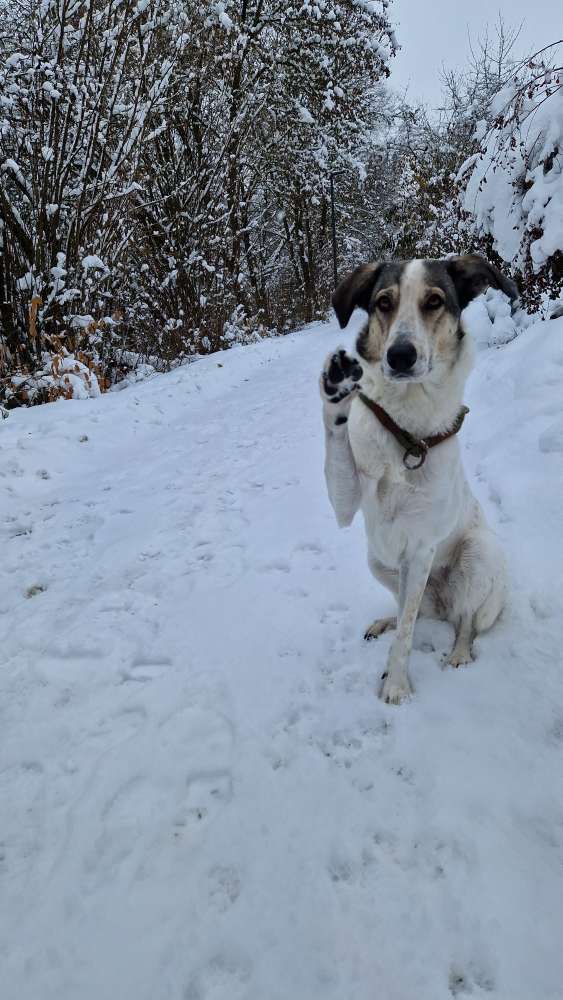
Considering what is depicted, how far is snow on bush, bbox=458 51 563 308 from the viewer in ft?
16.3

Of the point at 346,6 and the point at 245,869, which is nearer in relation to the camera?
the point at 245,869

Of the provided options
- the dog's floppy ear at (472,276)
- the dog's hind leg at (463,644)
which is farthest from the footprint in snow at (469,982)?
the dog's floppy ear at (472,276)

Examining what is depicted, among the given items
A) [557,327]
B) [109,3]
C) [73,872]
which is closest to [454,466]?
[73,872]

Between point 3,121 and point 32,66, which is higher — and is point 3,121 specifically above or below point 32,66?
below

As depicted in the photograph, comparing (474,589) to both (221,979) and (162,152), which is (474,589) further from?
(162,152)

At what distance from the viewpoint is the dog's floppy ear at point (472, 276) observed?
2001 mm

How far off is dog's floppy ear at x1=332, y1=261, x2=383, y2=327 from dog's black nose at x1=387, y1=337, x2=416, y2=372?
1.27ft

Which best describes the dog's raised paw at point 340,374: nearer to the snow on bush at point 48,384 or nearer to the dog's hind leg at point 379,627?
the dog's hind leg at point 379,627

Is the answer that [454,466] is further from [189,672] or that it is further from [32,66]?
[32,66]

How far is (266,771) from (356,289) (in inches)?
72.6

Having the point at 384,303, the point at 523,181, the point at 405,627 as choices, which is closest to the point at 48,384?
the point at 384,303

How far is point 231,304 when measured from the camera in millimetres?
11852

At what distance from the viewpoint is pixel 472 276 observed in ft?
6.71

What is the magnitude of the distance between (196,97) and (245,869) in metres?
12.6
